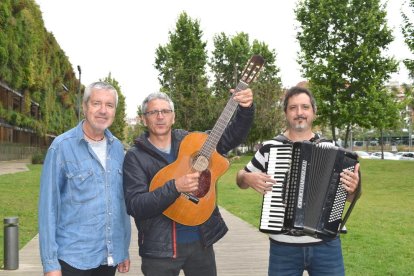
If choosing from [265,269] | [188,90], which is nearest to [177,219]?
[265,269]

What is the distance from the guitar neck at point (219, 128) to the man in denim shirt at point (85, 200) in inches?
26.1

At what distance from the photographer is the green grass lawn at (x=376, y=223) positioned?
7859 millimetres

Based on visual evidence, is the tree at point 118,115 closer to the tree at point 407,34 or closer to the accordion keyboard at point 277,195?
the tree at point 407,34

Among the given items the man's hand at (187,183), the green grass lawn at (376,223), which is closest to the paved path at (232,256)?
the green grass lawn at (376,223)

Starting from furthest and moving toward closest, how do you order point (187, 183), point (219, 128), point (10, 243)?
point (10, 243), point (219, 128), point (187, 183)

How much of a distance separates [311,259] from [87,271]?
167 cm

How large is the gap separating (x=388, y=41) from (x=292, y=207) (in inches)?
1274

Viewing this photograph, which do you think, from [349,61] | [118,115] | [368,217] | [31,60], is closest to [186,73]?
[31,60]

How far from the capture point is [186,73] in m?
52.4

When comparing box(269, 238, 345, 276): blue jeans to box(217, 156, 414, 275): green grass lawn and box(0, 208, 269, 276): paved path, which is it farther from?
box(217, 156, 414, 275): green grass lawn

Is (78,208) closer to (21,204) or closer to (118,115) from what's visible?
(21,204)

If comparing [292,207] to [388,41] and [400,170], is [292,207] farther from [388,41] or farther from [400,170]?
[388,41]

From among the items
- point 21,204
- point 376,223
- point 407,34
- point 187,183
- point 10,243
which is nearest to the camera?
point 187,183

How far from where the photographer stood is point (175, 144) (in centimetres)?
397
